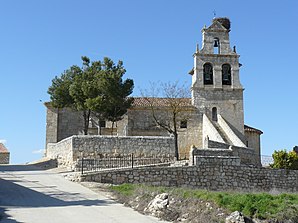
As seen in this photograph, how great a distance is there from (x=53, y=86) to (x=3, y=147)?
13.8 meters

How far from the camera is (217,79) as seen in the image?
115ft

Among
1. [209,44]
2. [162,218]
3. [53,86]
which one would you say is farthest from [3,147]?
[162,218]

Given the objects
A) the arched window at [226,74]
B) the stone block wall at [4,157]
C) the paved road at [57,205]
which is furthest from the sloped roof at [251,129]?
the stone block wall at [4,157]

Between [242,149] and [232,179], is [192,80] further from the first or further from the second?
[232,179]

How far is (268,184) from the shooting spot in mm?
22344

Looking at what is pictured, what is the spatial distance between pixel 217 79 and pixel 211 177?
15.9 m

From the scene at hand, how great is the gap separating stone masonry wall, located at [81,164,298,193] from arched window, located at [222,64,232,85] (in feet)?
44.4

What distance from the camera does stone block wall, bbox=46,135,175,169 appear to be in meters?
23.8

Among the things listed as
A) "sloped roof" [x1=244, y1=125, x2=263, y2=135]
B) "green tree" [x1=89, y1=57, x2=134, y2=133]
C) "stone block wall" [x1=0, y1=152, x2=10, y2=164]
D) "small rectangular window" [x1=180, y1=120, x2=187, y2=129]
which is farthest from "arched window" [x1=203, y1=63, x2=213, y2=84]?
"stone block wall" [x1=0, y1=152, x2=10, y2=164]

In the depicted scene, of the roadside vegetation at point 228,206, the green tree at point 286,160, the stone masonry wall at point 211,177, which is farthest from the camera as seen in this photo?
the green tree at point 286,160

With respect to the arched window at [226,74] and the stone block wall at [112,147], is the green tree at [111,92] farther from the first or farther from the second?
the arched window at [226,74]

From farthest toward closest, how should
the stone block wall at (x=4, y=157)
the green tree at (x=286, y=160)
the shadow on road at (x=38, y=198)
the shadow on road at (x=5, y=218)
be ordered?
the stone block wall at (x=4, y=157)
the green tree at (x=286, y=160)
the shadow on road at (x=38, y=198)
the shadow on road at (x=5, y=218)

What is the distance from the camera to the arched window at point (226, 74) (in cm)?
3531

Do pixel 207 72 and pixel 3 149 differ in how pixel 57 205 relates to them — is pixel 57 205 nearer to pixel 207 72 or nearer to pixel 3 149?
pixel 207 72
